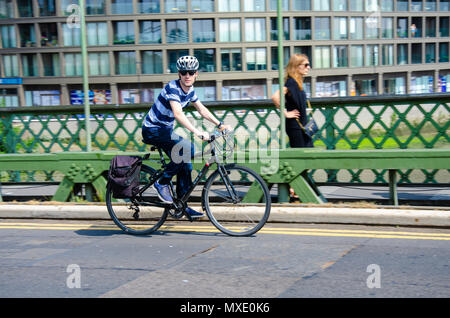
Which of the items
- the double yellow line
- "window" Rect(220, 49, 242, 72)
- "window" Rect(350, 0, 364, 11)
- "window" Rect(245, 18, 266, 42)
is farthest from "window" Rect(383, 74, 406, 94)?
the double yellow line

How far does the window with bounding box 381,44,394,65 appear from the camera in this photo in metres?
61.1

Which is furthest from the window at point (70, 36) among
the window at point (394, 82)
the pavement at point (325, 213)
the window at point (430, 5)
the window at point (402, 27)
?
the pavement at point (325, 213)

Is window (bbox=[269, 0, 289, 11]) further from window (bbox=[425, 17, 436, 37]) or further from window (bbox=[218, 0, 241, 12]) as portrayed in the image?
window (bbox=[425, 17, 436, 37])

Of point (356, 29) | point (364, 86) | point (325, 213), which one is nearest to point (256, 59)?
point (356, 29)

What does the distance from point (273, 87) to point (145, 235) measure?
53.1 metres

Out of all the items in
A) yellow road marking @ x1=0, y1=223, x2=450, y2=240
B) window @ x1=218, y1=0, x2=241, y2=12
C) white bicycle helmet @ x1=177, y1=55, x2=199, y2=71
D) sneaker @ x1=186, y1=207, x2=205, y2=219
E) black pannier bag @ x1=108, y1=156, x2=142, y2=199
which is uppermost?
window @ x1=218, y1=0, x2=241, y2=12

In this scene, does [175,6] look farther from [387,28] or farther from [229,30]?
[387,28]

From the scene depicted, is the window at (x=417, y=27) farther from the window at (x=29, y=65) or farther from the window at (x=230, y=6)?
the window at (x=29, y=65)

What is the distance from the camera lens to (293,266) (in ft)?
16.9

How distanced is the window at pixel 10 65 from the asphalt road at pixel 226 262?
5539cm

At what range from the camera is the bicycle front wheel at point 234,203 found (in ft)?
20.8

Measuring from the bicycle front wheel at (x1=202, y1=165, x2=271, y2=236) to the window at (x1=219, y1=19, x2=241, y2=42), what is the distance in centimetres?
5162
